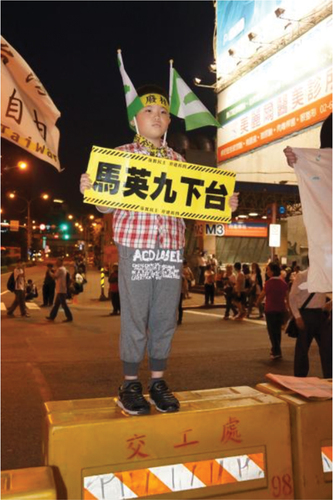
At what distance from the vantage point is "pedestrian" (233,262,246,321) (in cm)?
1612

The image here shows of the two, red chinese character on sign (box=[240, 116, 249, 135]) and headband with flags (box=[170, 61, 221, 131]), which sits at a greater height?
red chinese character on sign (box=[240, 116, 249, 135])

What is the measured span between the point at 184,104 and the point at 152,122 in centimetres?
34

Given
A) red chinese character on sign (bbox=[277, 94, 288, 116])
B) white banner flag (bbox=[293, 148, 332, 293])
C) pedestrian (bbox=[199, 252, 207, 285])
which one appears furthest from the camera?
pedestrian (bbox=[199, 252, 207, 285])

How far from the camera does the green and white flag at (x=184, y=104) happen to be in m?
3.51

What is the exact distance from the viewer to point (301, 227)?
30.7m

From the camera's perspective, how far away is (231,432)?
8.63 feet

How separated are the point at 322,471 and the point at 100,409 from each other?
4.30ft

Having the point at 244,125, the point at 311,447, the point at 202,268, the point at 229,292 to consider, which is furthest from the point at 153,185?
the point at 202,268

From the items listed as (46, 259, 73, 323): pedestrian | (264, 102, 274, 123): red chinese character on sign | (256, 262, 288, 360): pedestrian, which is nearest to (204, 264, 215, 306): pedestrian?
(46, 259, 73, 323): pedestrian

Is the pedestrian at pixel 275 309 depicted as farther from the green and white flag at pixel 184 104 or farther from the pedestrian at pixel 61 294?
the pedestrian at pixel 61 294

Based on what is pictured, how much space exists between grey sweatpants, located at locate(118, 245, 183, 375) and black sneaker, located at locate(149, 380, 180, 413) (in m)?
0.16

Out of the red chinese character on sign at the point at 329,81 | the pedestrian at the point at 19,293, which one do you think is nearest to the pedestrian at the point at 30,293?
the pedestrian at the point at 19,293

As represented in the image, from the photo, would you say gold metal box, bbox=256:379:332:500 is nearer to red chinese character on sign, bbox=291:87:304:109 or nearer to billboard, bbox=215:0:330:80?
red chinese character on sign, bbox=291:87:304:109

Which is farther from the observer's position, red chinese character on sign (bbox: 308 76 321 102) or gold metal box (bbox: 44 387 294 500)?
red chinese character on sign (bbox: 308 76 321 102)
